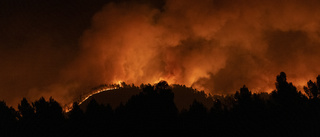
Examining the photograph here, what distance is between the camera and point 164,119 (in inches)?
1186

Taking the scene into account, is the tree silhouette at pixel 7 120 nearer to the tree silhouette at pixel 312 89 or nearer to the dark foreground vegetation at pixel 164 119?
→ the dark foreground vegetation at pixel 164 119

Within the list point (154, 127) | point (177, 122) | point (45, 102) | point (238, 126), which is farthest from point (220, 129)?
point (45, 102)

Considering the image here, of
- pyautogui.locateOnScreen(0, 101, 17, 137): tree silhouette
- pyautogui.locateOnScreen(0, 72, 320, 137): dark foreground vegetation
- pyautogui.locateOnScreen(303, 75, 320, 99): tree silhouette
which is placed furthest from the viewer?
pyautogui.locateOnScreen(303, 75, 320, 99): tree silhouette

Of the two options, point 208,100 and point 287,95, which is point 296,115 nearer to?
point 287,95

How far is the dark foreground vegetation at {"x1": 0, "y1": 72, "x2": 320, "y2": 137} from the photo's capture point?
30.3 meters

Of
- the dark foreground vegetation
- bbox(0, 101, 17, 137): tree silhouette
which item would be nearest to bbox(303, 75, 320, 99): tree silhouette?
the dark foreground vegetation

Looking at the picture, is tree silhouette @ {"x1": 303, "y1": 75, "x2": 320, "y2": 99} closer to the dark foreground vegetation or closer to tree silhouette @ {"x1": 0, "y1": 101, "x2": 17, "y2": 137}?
the dark foreground vegetation

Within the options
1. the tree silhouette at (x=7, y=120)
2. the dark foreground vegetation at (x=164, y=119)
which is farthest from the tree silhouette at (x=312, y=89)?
the tree silhouette at (x=7, y=120)

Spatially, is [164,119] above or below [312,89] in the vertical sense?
below

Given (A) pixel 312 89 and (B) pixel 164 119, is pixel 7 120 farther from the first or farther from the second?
(A) pixel 312 89

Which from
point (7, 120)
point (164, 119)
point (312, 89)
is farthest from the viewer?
point (312, 89)

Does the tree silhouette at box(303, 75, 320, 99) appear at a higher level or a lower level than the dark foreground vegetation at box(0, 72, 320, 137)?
higher

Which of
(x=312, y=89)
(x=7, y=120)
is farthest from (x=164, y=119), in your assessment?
(x=312, y=89)

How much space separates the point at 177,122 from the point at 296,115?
40.1ft
